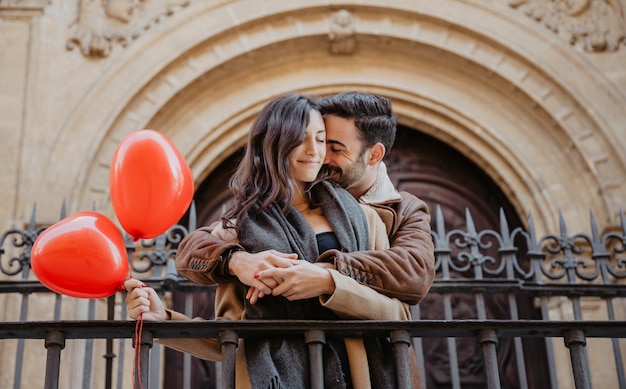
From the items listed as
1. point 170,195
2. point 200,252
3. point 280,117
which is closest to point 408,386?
point 200,252

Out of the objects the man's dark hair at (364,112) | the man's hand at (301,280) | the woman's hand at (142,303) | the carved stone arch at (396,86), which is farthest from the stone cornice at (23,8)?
the man's hand at (301,280)

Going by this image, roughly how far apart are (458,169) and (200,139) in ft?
6.38

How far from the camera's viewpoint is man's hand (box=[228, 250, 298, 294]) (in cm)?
205

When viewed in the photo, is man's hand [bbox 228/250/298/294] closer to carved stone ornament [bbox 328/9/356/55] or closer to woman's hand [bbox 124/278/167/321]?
woman's hand [bbox 124/278/167/321]

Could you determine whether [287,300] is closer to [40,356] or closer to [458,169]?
[40,356]

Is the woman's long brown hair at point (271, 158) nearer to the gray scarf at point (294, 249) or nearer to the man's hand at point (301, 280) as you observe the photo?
the gray scarf at point (294, 249)

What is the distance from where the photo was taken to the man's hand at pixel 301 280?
2.03 meters

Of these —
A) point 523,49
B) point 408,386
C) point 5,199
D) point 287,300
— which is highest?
point 523,49

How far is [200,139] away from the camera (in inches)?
248

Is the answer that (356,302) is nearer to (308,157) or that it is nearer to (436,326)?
(436,326)

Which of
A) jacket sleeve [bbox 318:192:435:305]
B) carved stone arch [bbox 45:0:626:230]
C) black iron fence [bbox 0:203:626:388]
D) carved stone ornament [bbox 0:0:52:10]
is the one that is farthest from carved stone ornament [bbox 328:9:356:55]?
jacket sleeve [bbox 318:192:435:305]

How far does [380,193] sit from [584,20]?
4511 millimetres

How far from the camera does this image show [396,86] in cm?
654

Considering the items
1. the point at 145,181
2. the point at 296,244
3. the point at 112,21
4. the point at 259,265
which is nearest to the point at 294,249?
the point at 296,244
